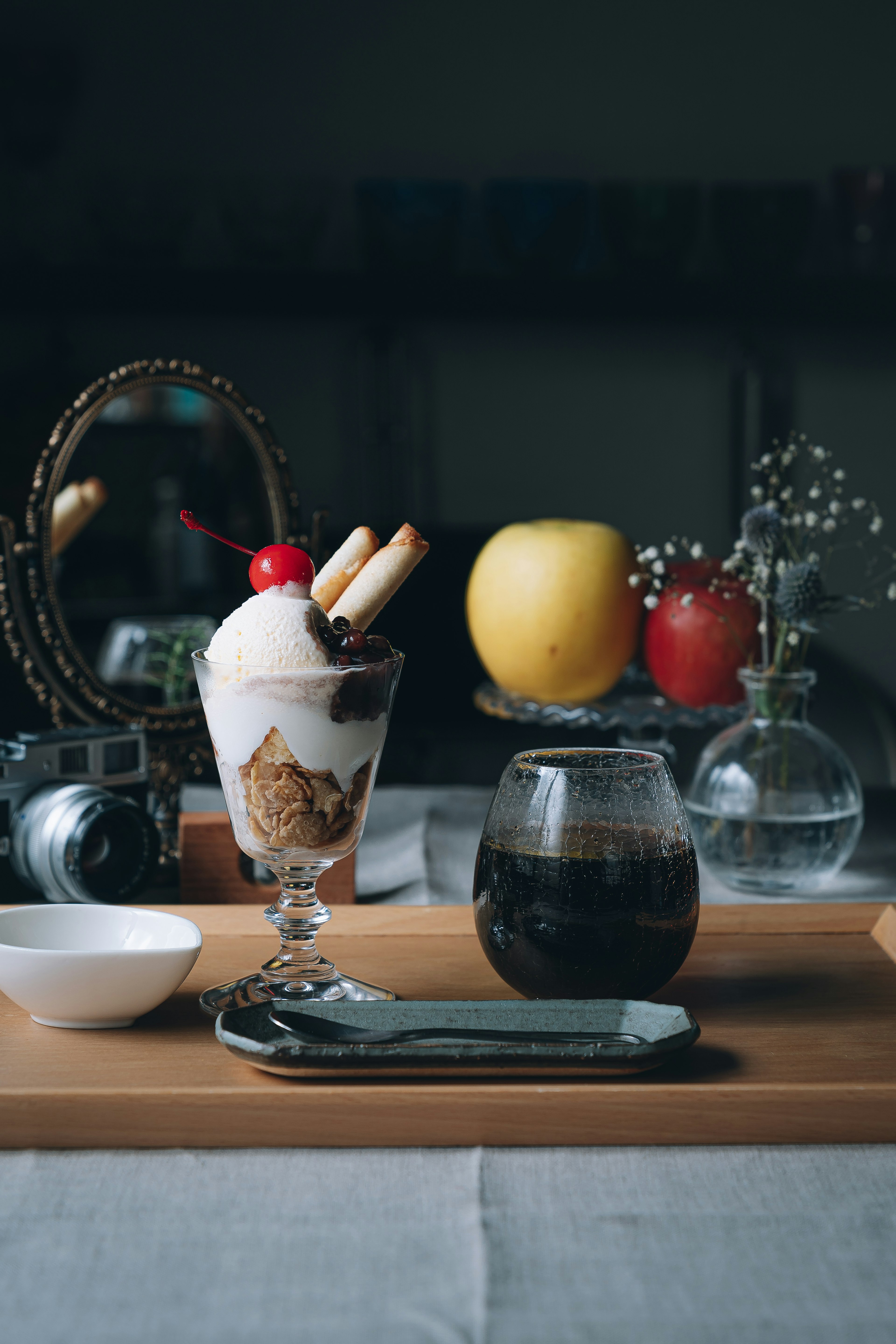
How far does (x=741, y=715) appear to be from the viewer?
1054 mm

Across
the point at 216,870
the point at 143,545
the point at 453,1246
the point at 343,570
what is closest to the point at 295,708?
the point at 343,570

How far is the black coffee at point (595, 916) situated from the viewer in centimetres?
56

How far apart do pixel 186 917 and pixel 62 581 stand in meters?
0.50

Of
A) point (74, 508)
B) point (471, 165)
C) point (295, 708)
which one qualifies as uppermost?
point (471, 165)

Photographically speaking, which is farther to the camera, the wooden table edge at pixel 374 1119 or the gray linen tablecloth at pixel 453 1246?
the wooden table edge at pixel 374 1119

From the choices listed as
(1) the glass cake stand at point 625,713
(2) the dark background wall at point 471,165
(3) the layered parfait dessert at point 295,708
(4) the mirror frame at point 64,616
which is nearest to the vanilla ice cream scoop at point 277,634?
(3) the layered parfait dessert at point 295,708

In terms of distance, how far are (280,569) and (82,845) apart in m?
0.37

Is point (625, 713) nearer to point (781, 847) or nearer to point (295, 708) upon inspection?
point (781, 847)

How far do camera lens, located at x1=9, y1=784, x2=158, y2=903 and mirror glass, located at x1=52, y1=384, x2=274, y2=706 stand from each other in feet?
0.80

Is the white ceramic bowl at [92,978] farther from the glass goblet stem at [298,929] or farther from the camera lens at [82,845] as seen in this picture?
the camera lens at [82,845]

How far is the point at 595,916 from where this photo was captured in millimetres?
563

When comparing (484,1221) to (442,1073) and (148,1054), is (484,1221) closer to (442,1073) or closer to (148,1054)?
(442,1073)

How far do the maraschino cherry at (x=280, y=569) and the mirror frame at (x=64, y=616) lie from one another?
536 mm

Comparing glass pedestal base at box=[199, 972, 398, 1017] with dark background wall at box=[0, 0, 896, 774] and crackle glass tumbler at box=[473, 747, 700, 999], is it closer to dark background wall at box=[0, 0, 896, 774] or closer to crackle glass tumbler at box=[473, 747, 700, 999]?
crackle glass tumbler at box=[473, 747, 700, 999]
